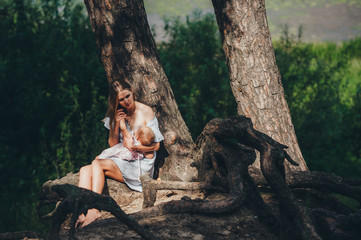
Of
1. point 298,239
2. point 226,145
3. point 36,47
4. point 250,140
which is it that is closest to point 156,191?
point 226,145

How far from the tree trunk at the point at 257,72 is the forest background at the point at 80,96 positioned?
1807 millimetres

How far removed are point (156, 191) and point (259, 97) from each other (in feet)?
5.81

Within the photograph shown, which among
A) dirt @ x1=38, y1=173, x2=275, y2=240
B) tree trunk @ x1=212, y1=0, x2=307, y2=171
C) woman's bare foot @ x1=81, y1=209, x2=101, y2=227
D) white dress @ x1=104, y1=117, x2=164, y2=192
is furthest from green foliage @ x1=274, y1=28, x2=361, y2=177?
woman's bare foot @ x1=81, y1=209, x2=101, y2=227

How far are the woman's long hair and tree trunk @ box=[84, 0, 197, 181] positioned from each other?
0.07 metres

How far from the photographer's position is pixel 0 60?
23.5ft

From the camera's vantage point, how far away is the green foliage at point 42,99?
7.05 meters

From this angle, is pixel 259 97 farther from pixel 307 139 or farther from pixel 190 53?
pixel 190 53

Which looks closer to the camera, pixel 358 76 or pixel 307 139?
pixel 307 139

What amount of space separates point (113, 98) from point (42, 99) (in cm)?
324

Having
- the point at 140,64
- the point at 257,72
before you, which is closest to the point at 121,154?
the point at 140,64

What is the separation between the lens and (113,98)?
192 inches

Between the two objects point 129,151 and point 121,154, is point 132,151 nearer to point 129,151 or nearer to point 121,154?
point 129,151

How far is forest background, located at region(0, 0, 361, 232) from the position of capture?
7133 millimetres

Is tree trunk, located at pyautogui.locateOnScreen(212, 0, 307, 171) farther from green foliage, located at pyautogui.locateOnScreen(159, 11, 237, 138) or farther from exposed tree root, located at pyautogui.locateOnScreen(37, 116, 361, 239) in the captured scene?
green foliage, located at pyautogui.locateOnScreen(159, 11, 237, 138)
